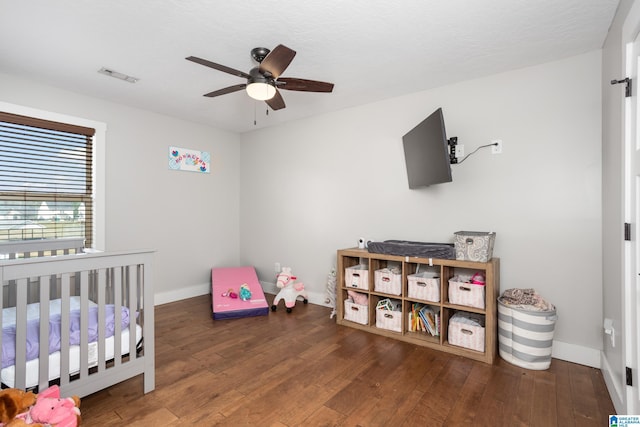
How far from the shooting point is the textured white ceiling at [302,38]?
5.78 feet

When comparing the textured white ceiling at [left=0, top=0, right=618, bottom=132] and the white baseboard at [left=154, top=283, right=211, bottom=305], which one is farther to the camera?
the white baseboard at [left=154, top=283, right=211, bottom=305]

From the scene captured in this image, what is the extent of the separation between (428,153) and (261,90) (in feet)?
4.51

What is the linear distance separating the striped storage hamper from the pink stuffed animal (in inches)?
101

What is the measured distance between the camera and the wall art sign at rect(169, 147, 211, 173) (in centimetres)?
378

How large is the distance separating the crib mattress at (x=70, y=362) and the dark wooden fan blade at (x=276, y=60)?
70.4 inches

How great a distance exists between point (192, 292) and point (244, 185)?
1.60m

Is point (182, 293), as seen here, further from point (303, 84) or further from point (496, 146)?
point (496, 146)

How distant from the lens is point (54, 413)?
1262mm

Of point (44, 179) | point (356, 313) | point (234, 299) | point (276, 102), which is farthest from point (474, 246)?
point (44, 179)

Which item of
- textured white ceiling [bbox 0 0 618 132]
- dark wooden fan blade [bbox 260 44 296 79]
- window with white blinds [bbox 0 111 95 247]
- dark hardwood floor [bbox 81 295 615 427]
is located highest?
textured white ceiling [bbox 0 0 618 132]

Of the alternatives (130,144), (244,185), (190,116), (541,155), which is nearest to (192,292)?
(244,185)

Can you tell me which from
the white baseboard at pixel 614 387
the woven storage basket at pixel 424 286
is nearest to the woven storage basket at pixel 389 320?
the woven storage basket at pixel 424 286

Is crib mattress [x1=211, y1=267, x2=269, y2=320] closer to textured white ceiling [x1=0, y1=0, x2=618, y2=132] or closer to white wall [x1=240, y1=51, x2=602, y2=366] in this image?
white wall [x1=240, y1=51, x2=602, y2=366]

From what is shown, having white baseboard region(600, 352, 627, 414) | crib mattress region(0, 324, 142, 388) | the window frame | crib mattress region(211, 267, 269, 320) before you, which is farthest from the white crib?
white baseboard region(600, 352, 627, 414)
